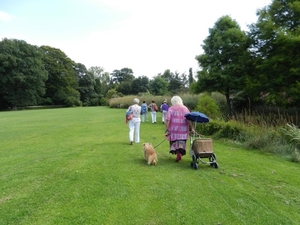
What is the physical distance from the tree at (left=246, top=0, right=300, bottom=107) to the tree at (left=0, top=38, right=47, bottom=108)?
142 ft

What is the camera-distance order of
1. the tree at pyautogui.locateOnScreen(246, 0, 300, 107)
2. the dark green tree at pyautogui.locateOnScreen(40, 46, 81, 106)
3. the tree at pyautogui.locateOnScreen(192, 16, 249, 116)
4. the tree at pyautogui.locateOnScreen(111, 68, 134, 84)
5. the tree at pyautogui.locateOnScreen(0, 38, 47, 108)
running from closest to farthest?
the tree at pyautogui.locateOnScreen(246, 0, 300, 107) < the tree at pyautogui.locateOnScreen(192, 16, 249, 116) < the tree at pyautogui.locateOnScreen(0, 38, 47, 108) < the dark green tree at pyautogui.locateOnScreen(40, 46, 81, 106) < the tree at pyautogui.locateOnScreen(111, 68, 134, 84)

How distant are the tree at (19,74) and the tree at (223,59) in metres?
39.8

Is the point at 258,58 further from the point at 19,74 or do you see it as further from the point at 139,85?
the point at 139,85

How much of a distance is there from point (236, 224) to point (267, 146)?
5.33 meters

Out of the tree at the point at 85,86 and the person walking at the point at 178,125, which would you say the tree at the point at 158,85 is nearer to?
the tree at the point at 85,86

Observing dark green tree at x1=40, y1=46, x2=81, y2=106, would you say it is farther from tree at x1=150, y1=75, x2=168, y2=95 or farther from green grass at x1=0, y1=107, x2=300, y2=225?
green grass at x1=0, y1=107, x2=300, y2=225

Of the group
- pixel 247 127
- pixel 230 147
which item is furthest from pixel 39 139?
pixel 247 127

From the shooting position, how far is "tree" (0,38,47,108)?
139ft

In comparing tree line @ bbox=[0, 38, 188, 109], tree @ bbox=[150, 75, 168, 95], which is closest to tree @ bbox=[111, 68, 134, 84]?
tree line @ bbox=[0, 38, 188, 109]

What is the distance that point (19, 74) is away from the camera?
4291cm

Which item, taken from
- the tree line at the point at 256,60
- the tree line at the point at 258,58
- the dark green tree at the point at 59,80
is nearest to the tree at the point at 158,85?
the dark green tree at the point at 59,80

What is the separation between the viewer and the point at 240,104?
16.9m

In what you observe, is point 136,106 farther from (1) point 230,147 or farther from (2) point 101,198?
(2) point 101,198

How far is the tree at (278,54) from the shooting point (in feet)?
34.6
